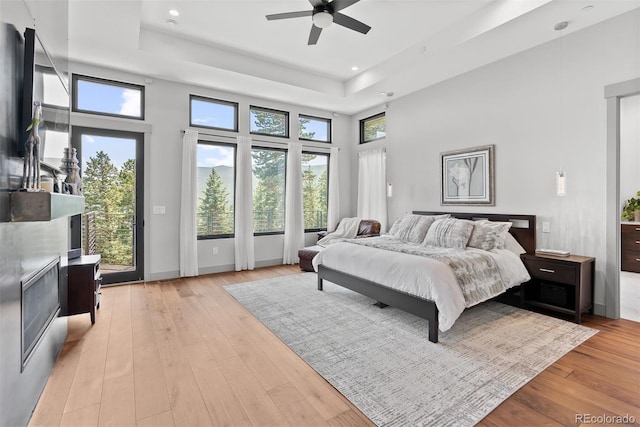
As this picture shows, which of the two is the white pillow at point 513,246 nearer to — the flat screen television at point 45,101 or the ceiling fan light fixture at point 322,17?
the ceiling fan light fixture at point 322,17

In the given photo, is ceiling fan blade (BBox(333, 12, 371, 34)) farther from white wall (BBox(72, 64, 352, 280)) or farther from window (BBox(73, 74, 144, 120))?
window (BBox(73, 74, 144, 120))

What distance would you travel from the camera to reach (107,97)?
15.1 feet

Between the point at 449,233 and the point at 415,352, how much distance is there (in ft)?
5.87

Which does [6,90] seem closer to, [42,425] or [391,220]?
[42,425]

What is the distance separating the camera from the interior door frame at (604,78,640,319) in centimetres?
323

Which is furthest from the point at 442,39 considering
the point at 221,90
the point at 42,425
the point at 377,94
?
the point at 42,425

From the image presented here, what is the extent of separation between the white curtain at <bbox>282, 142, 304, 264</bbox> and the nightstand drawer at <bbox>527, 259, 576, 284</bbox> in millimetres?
3980

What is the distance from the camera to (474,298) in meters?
2.95

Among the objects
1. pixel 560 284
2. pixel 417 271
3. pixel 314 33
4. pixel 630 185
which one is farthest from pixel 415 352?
pixel 630 185

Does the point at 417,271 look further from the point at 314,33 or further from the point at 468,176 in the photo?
the point at 314,33

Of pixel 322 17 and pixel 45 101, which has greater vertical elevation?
pixel 322 17

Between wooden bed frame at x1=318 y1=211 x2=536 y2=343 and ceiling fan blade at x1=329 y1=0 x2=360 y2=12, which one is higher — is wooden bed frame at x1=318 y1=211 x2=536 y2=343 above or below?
below

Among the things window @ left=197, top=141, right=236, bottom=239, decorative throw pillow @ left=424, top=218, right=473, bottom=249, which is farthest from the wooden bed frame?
window @ left=197, top=141, right=236, bottom=239

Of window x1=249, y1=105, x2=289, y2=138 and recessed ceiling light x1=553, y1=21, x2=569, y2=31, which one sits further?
window x1=249, y1=105, x2=289, y2=138
